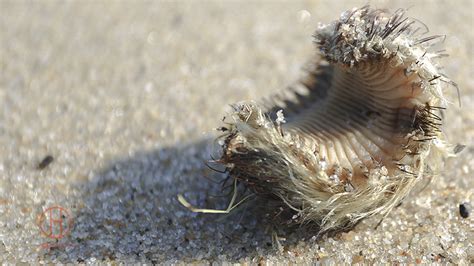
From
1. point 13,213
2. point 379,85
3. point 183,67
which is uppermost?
point 379,85

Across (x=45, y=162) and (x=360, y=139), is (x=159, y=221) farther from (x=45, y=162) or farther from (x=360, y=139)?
(x=360, y=139)

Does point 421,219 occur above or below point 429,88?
below

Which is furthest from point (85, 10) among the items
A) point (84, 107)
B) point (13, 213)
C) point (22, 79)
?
point (13, 213)

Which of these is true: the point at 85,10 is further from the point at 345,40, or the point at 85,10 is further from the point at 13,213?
the point at 345,40

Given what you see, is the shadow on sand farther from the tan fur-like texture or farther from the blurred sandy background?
the tan fur-like texture

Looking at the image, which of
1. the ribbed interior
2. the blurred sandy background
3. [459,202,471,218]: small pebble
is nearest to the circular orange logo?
the blurred sandy background

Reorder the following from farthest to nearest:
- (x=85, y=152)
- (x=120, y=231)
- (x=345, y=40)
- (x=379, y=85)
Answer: (x=85, y=152), (x=120, y=231), (x=379, y=85), (x=345, y=40)

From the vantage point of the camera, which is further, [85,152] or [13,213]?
[85,152]
